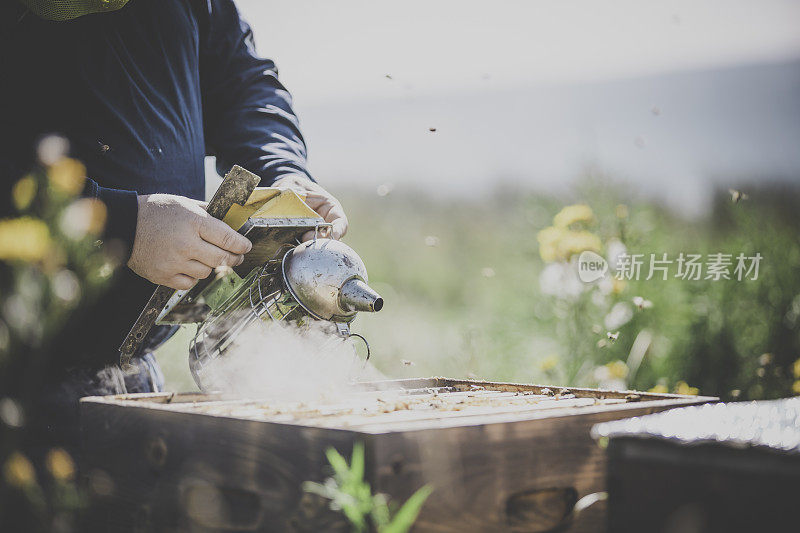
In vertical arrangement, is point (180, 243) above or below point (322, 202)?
below

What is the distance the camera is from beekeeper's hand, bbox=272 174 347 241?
7.08 feet

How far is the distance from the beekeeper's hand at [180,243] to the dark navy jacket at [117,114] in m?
0.05

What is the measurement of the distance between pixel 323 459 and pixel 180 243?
0.71m

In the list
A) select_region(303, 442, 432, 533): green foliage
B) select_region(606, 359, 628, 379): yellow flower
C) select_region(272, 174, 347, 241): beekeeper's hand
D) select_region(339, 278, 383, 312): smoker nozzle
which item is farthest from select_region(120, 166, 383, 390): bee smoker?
select_region(606, 359, 628, 379): yellow flower

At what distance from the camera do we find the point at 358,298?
1768 mm

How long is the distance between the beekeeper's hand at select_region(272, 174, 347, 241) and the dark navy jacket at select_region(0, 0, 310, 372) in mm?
134

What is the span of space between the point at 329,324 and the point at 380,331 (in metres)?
3.46

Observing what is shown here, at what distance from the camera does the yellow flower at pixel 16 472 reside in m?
1.11

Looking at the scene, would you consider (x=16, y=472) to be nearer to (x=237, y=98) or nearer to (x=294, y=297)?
(x=294, y=297)

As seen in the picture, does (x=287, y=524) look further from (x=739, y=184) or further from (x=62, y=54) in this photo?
(x=739, y=184)

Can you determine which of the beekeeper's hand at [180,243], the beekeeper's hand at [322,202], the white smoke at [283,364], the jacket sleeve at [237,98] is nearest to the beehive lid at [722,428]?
the white smoke at [283,364]

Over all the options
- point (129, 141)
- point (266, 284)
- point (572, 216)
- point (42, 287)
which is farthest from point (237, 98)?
point (572, 216)

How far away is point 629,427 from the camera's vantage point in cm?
113

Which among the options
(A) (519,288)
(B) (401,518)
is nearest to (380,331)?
(A) (519,288)
